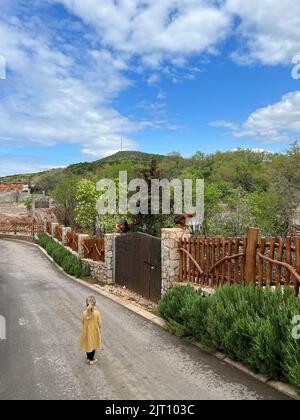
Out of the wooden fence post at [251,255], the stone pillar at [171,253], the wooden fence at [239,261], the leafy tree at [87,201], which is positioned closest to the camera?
the wooden fence at [239,261]

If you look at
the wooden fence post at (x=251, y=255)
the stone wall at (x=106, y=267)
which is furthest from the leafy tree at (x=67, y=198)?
the wooden fence post at (x=251, y=255)

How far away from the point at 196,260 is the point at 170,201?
18.6m

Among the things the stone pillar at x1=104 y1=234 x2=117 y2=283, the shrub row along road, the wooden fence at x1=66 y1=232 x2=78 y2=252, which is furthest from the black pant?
the wooden fence at x1=66 y1=232 x2=78 y2=252

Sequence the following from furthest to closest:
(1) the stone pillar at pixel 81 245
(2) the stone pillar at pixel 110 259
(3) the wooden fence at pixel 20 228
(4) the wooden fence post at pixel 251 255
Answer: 1. (3) the wooden fence at pixel 20 228
2. (1) the stone pillar at pixel 81 245
3. (2) the stone pillar at pixel 110 259
4. (4) the wooden fence post at pixel 251 255

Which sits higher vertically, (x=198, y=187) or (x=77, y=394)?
(x=198, y=187)

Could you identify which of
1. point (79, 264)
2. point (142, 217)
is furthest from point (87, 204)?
point (79, 264)

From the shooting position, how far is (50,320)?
896 centimetres

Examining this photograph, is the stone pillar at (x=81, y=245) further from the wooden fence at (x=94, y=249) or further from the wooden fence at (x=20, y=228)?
the wooden fence at (x=20, y=228)

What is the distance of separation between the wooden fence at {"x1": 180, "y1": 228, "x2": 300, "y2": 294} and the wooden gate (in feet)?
4.79

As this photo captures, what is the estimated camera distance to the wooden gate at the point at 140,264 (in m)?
11.0

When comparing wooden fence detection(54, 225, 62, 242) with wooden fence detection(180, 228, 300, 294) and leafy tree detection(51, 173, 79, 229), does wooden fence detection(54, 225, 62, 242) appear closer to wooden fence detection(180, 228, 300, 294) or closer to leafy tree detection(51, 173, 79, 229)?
leafy tree detection(51, 173, 79, 229)

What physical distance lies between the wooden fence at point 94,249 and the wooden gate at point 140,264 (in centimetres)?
186
